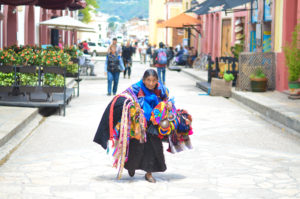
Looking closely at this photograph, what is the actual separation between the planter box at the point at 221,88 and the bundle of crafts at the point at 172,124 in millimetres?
11630

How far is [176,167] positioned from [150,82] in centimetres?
159

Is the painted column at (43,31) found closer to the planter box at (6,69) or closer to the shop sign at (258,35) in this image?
the shop sign at (258,35)

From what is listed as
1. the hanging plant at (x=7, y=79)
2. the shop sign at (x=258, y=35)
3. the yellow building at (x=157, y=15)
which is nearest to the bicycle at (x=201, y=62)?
the shop sign at (x=258, y=35)

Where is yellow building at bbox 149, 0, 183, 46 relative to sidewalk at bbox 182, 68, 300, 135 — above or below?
above

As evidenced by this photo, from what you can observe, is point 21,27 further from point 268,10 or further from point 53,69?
point 53,69

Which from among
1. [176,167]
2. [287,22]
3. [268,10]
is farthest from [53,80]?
[268,10]

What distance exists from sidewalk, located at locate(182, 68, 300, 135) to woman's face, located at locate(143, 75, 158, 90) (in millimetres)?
5400

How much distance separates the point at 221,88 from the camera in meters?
18.5

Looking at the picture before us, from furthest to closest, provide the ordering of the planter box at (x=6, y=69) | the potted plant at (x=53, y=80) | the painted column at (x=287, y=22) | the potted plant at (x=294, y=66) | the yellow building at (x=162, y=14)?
the yellow building at (x=162, y=14) → the painted column at (x=287, y=22) → the potted plant at (x=294, y=66) → the potted plant at (x=53, y=80) → the planter box at (x=6, y=69)

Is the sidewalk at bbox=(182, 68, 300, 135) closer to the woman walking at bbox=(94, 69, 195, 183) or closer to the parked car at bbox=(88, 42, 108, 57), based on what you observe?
the woman walking at bbox=(94, 69, 195, 183)

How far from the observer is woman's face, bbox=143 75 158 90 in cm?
667

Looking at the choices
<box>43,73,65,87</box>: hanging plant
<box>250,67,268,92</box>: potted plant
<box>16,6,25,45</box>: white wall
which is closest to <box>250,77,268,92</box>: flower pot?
<box>250,67,268,92</box>: potted plant

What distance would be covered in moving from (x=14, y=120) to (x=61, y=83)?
3186mm

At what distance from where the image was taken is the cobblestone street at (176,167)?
21.0 feet
